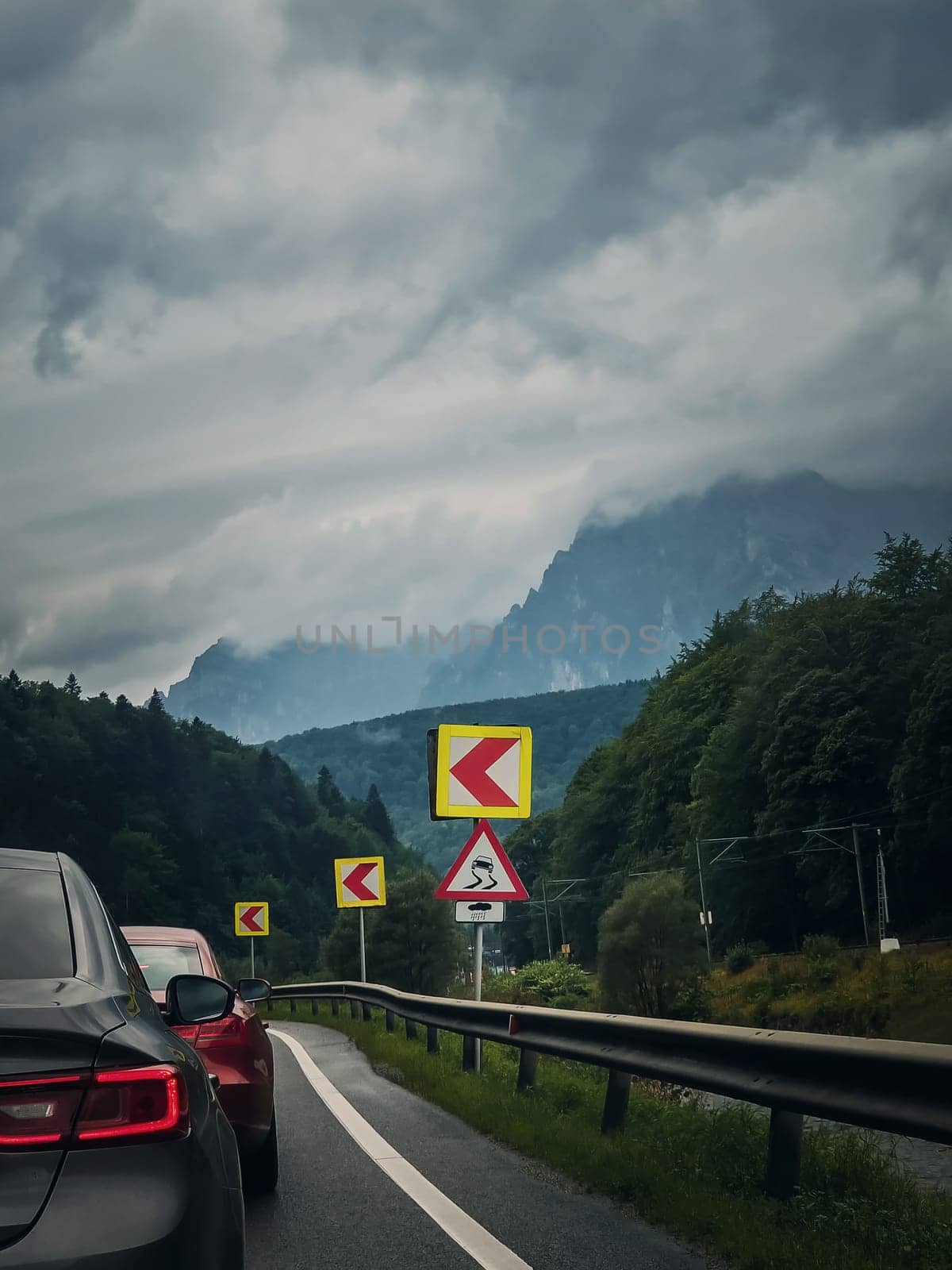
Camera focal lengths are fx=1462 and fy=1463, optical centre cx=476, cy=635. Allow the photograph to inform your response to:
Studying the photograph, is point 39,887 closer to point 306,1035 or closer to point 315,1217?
point 315,1217

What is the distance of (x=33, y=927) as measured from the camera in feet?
11.7

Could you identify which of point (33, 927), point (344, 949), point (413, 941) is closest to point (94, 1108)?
point (33, 927)

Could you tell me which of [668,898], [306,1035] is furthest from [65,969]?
[668,898]

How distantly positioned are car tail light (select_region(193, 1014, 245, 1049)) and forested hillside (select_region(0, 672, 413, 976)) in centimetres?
13226

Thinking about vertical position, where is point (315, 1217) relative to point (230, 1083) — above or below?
below

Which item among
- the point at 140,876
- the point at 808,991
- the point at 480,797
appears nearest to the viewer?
the point at 480,797

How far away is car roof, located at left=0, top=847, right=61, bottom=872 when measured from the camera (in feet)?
13.0

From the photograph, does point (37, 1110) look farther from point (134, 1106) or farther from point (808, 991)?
point (808, 991)

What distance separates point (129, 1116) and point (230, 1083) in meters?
4.41

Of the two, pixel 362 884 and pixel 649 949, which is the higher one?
pixel 362 884

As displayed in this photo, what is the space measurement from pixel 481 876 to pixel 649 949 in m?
54.4

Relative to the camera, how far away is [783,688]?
228ft

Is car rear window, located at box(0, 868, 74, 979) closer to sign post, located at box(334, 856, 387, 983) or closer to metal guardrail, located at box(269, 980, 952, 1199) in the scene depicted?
metal guardrail, located at box(269, 980, 952, 1199)

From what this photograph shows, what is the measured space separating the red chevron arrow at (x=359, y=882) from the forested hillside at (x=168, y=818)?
366 feet
